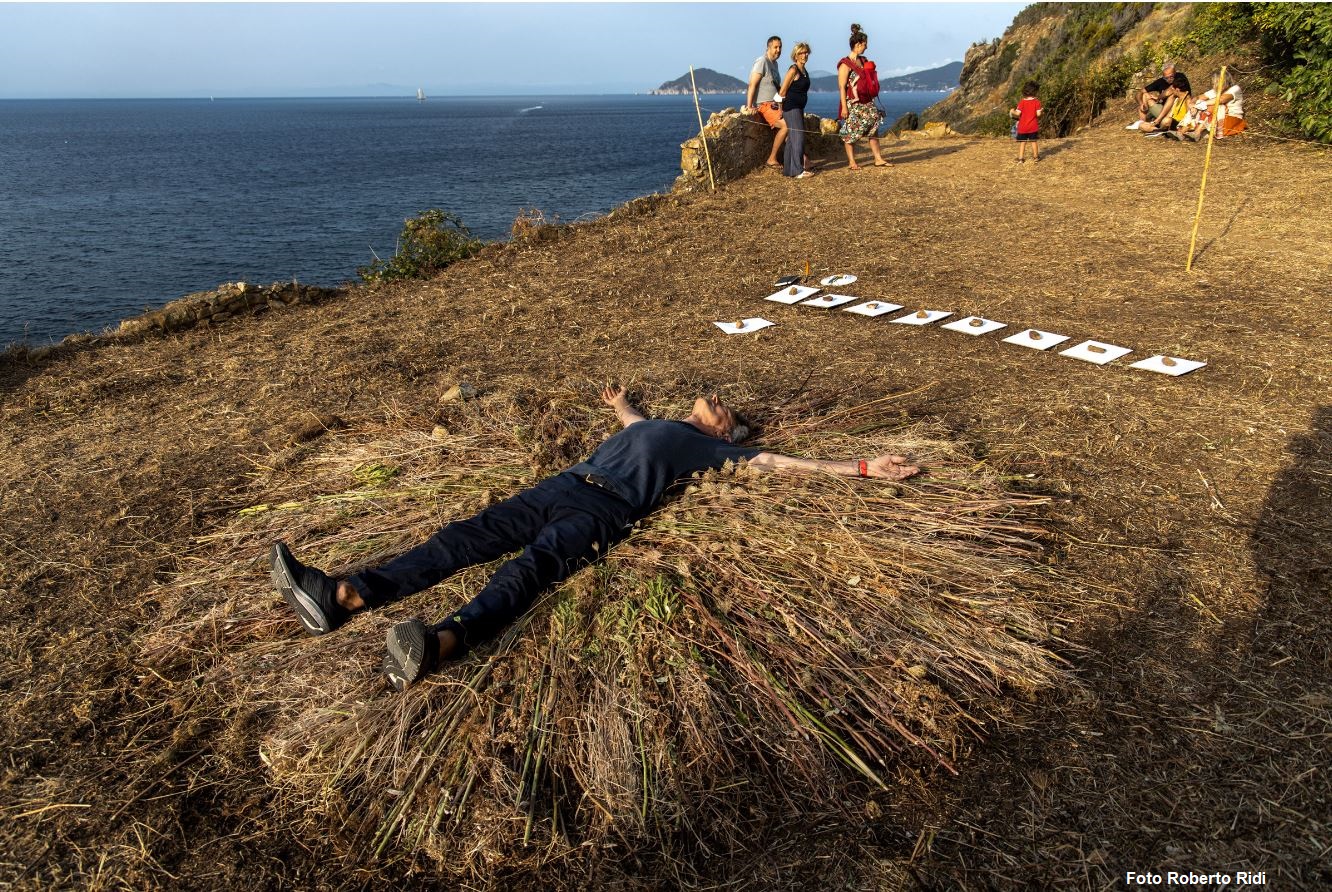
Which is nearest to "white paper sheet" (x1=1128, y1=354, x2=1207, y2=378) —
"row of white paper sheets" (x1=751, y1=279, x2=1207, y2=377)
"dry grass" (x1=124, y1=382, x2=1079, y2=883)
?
"row of white paper sheets" (x1=751, y1=279, x2=1207, y2=377)

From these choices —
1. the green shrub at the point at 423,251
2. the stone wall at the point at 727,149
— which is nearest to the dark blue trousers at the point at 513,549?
the green shrub at the point at 423,251

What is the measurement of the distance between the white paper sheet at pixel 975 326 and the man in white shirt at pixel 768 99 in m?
7.89

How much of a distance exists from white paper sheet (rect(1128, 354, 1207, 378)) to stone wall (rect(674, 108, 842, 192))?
8.45 meters

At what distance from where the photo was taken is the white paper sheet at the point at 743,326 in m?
7.16


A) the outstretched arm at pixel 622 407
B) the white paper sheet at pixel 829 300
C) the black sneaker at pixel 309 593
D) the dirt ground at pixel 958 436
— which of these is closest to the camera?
the dirt ground at pixel 958 436

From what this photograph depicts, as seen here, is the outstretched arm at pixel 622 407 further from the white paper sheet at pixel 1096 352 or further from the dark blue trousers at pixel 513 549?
the white paper sheet at pixel 1096 352

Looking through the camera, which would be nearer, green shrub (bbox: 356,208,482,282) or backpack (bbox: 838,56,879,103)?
green shrub (bbox: 356,208,482,282)

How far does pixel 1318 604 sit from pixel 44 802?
16.3ft

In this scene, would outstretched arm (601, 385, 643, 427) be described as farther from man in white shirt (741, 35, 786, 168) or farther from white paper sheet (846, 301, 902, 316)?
man in white shirt (741, 35, 786, 168)

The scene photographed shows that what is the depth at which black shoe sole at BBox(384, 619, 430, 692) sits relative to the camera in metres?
2.80

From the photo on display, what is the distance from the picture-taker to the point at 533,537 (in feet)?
12.1

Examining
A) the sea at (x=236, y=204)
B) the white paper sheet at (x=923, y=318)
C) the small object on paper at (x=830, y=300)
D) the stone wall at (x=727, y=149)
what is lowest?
the sea at (x=236, y=204)

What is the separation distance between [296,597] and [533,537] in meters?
1.01

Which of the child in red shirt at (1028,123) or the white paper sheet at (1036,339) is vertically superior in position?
the child in red shirt at (1028,123)
